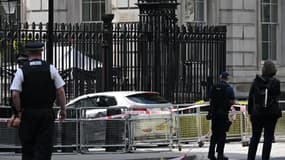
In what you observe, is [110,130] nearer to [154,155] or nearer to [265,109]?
[154,155]

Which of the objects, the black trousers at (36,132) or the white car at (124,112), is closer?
the black trousers at (36,132)

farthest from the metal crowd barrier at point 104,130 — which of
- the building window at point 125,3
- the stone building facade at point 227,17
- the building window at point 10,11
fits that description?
the building window at point 10,11

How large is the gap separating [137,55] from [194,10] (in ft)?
25.4

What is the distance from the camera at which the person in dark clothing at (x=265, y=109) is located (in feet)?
44.9

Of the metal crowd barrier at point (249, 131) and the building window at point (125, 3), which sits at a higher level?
the building window at point (125, 3)

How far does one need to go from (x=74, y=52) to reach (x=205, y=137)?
4.78 meters

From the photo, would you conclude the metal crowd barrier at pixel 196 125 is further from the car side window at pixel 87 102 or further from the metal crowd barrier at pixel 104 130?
the car side window at pixel 87 102

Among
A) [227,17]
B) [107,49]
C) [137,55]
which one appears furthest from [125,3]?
[107,49]

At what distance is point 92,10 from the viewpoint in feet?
99.3

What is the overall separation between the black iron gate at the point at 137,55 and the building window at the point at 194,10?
5.19 m

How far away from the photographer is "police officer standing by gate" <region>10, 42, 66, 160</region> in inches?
411

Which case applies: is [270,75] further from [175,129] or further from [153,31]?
[153,31]

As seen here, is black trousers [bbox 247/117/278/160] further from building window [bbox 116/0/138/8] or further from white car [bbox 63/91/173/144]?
building window [bbox 116/0/138/8]

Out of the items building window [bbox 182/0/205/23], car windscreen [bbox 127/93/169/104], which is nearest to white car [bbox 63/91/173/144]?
car windscreen [bbox 127/93/169/104]
